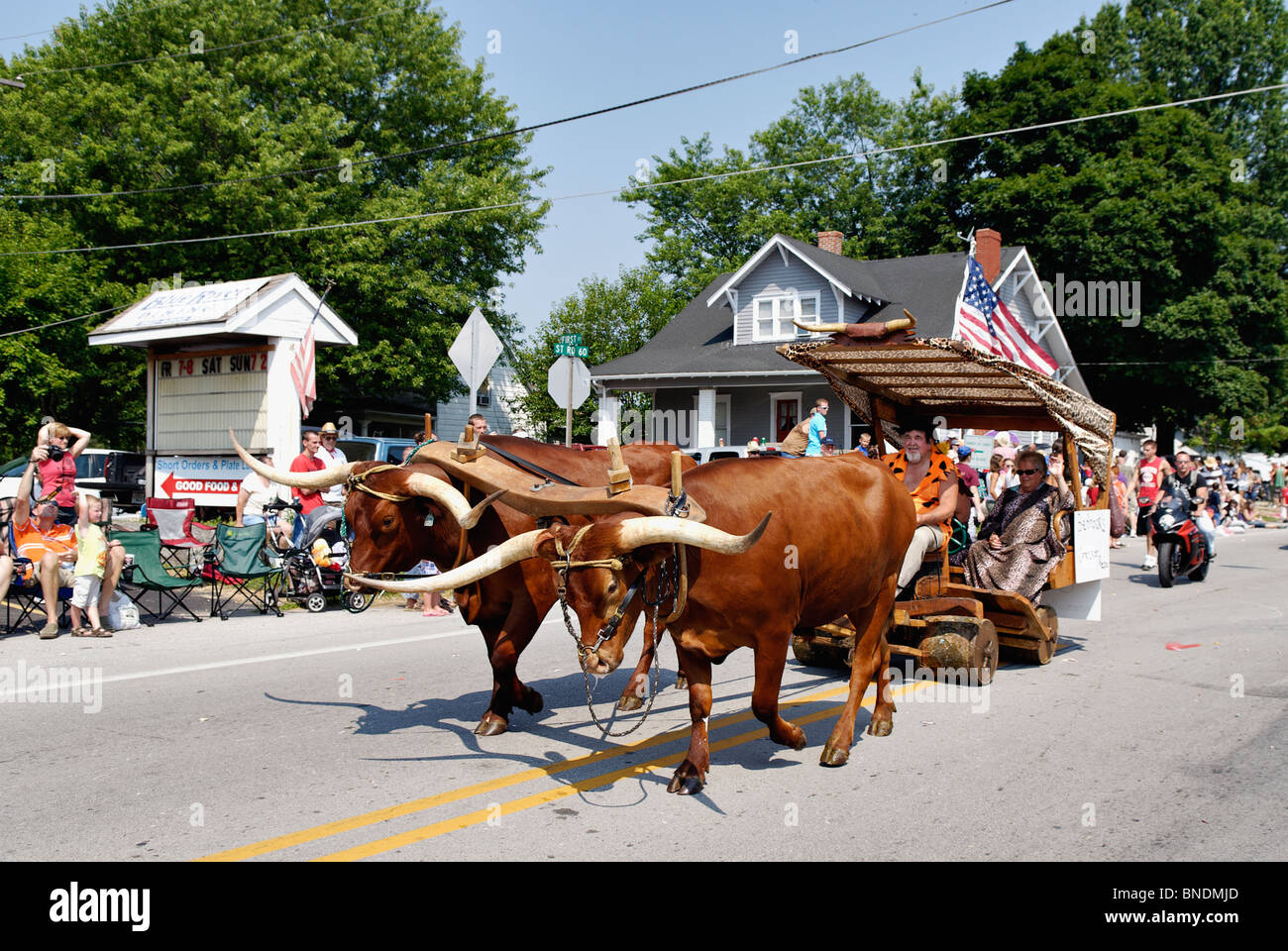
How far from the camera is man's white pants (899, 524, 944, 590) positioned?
810 cm

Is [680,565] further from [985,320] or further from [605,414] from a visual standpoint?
[605,414]

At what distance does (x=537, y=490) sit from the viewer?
18.0 feet

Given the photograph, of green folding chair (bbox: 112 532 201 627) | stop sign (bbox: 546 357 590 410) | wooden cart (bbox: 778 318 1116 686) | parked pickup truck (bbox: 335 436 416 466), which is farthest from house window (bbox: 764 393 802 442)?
green folding chair (bbox: 112 532 201 627)

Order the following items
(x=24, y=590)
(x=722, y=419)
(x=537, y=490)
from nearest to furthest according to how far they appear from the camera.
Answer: (x=537, y=490) < (x=24, y=590) < (x=722, y=419)

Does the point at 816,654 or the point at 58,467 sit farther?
the point at 58,467

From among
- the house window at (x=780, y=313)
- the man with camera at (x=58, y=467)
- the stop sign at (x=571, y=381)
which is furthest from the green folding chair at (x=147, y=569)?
the house window at (x=780, y=313)

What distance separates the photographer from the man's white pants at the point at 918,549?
810cm

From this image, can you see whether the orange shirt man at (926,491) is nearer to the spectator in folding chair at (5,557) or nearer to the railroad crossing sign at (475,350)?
the railroad crossing sign at (475,350)

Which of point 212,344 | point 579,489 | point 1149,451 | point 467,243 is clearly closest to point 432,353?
point 467,243

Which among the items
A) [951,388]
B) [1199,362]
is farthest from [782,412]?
[951,388]

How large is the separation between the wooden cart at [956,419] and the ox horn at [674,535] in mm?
3040

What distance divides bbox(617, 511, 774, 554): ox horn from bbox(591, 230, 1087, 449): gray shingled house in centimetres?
2433

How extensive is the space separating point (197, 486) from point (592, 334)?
20.0m

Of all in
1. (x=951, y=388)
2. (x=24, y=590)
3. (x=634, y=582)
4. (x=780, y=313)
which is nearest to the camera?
(x=634, y=582)
